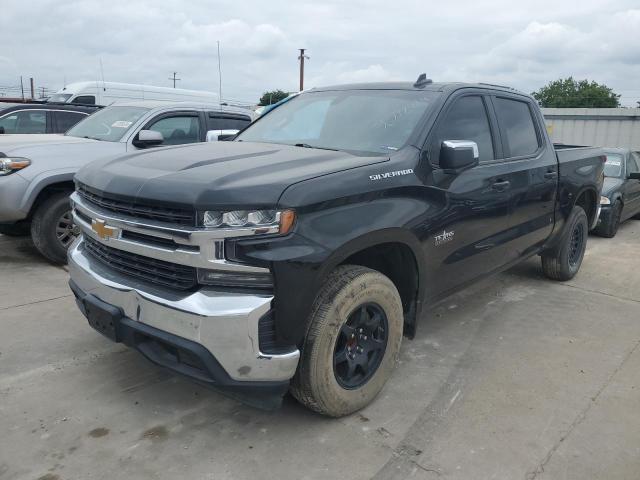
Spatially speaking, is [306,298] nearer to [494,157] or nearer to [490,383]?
[490,383]

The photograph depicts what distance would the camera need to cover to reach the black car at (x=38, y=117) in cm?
919

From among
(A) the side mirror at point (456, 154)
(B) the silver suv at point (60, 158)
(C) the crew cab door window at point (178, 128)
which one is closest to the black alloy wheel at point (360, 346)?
(A) the side mirror at point (456, 154)

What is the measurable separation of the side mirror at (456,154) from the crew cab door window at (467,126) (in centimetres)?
8

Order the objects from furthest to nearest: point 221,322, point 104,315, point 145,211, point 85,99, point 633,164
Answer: point 85,99 → point 633,164 → point 104,315 → point 145,211 → point 221,322

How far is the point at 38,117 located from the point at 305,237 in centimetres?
854

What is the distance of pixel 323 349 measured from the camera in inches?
107

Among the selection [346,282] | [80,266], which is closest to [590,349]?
[346,282]

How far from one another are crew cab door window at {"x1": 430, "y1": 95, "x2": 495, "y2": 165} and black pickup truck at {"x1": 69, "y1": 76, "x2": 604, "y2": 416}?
16mm

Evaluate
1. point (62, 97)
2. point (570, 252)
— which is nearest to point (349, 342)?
point (570, 252)

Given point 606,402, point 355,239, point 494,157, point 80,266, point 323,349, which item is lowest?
point 606,402

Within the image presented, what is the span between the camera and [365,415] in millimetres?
3127

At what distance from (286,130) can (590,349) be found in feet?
9.31

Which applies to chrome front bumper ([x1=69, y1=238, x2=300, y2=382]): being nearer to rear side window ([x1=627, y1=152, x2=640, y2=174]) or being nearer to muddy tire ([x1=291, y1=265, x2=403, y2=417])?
muddy tire ([x1=291, y1=265, x2=403, y2=417])

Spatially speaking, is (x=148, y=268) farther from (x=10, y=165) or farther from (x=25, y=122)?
(x=25, y=122)
